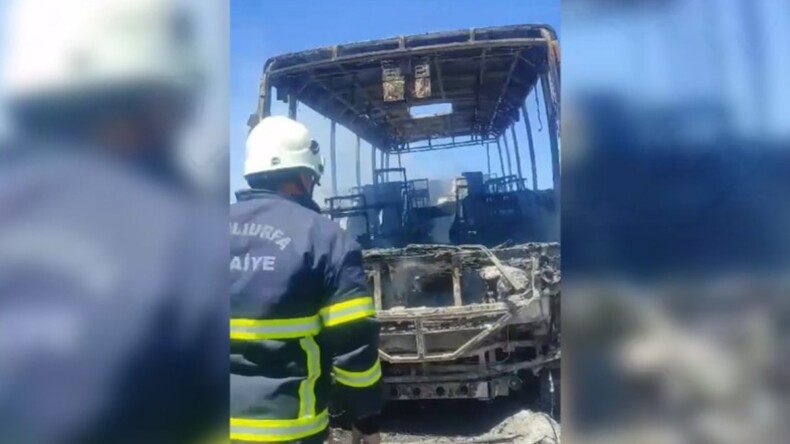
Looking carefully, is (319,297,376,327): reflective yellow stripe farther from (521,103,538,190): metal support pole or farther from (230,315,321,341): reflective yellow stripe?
(521,103,538,190): metal support pole

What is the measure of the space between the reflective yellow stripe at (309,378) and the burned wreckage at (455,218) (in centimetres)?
15

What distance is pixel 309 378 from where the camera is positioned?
159cm

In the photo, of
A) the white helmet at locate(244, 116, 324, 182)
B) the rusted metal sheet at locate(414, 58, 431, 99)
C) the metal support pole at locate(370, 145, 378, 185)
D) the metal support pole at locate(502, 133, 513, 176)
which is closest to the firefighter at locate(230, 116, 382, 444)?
the white helmet at locate(244, 116, 324, 182)

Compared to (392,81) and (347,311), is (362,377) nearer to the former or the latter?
(347,311)

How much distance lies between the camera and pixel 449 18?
1513mm

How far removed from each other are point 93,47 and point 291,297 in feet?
A: 2.37

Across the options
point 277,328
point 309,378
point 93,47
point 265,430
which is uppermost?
point 93,47

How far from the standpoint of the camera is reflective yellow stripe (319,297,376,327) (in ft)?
5.04

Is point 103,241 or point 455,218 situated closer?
point 455,218

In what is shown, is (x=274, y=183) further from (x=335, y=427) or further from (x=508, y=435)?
(x=508, y=435)

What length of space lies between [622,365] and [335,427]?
0.64m

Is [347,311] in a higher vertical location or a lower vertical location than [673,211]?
lower

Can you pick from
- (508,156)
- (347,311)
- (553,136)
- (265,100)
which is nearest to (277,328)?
(347,311)

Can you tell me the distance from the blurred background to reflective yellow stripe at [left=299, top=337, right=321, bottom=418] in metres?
0.54
